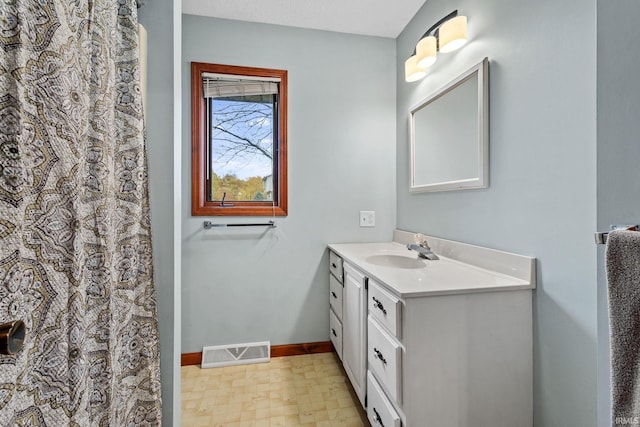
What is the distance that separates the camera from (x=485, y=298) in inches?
43.9

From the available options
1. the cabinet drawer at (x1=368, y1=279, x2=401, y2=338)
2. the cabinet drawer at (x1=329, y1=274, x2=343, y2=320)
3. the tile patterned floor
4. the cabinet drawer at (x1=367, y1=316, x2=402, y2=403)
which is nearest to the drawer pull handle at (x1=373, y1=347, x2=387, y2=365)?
the cabinet drawer at (x1=367, y1=316, x2=402, y2=403)

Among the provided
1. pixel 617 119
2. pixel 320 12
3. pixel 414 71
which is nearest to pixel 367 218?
pixel 414 71

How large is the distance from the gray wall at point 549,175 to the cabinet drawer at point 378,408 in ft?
1.84

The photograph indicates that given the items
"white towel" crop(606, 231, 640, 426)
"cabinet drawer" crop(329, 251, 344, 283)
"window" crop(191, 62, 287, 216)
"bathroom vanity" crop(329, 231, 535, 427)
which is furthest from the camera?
"window" crop(191, 62, 287, 216)

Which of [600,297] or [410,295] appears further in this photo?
[410,295]

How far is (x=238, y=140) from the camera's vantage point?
2.16 meters

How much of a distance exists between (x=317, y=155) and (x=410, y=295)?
4.66ft

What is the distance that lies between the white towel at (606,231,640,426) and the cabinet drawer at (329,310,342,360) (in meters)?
1.53

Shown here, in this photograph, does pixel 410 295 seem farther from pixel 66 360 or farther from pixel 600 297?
pixel 66 360

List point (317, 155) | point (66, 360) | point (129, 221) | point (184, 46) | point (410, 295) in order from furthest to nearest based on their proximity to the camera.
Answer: point (317, 155) → point (184, 46) → point (410, 295) → point (129, 221) → point (66, 360)

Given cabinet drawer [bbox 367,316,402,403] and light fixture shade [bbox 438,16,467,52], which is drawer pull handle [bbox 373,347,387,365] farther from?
light fixture shade [bbox 438,16,467,52]

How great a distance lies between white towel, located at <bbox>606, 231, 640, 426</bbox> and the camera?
19.2 inches

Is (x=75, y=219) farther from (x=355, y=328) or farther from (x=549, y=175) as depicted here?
(x=549, y=175)

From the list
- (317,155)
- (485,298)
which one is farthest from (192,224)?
(485,298)
